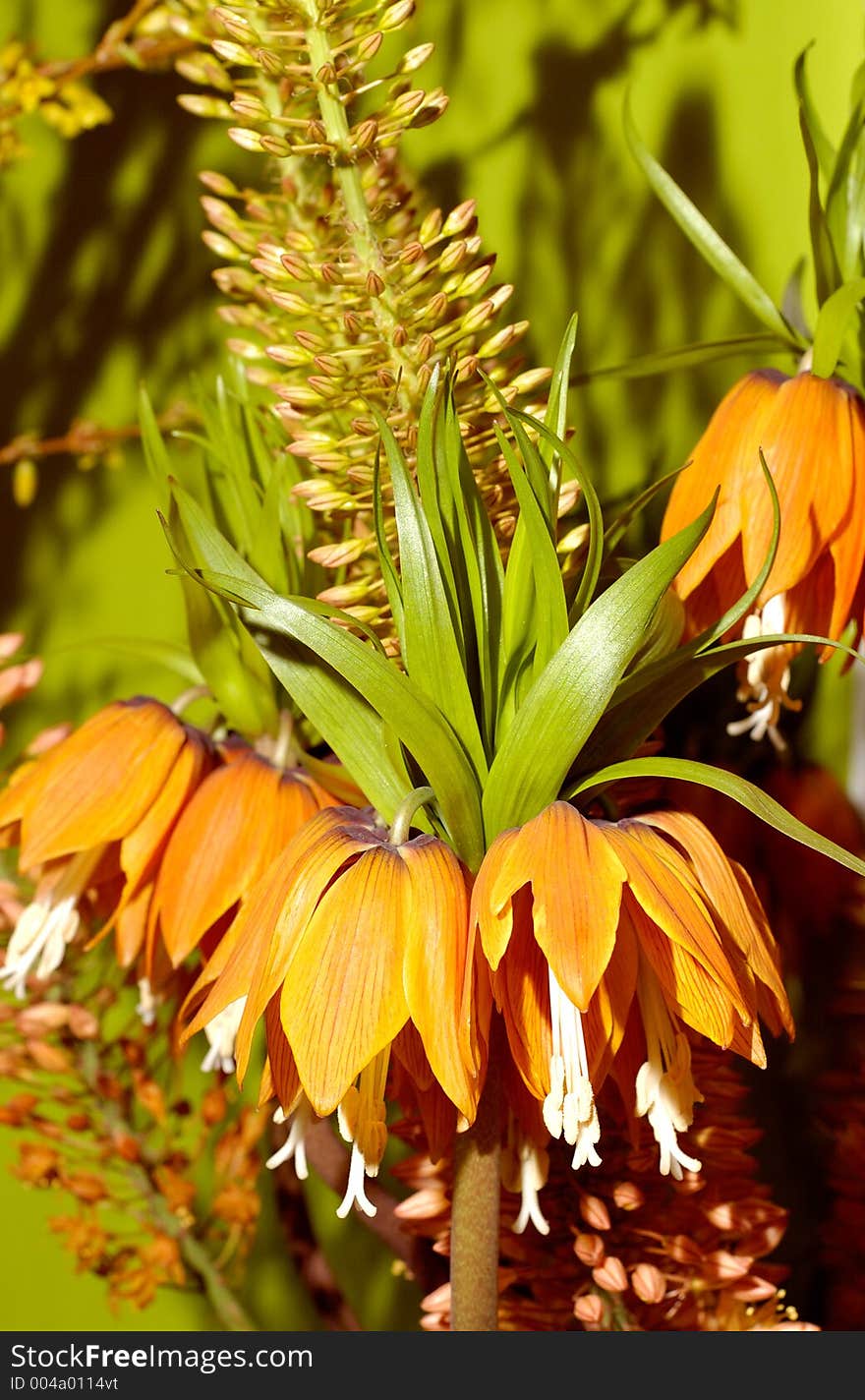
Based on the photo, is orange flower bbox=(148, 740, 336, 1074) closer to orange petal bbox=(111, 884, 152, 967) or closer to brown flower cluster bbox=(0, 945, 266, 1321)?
orange petal bbox=(111, 884, 152, 967)

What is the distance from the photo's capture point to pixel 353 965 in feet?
1.02

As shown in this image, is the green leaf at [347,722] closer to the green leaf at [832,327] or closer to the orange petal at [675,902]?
the orange petal at [675,902]

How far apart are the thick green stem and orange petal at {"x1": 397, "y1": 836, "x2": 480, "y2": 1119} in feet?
0.18

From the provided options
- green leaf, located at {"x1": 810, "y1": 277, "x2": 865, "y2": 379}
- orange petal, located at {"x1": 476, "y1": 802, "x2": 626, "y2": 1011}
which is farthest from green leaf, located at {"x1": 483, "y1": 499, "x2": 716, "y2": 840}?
green leaf, located at {"x1": 810, "y1": 277, "x2": 865, "y2": 379}

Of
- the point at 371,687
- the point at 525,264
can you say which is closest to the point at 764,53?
the point at 525,264

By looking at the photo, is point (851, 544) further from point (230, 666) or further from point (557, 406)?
point (230, 666)

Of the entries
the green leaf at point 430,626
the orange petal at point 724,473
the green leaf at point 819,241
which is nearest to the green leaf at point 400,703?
the green leaf at point 430,626

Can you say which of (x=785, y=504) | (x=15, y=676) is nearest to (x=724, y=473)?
(x=785, y=504)

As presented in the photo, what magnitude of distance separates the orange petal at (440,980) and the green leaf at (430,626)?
1.8 inches

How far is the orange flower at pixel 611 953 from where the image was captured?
31cm

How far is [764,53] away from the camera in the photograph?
2.14 feet

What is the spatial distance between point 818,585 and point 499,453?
115 millimetres

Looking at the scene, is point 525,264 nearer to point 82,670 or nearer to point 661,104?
point 661,104

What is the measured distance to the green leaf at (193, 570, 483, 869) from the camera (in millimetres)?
328
